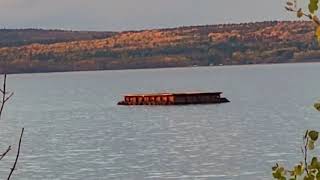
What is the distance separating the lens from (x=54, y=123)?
69.0m

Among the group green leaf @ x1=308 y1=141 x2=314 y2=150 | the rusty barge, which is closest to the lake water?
the rusty barge

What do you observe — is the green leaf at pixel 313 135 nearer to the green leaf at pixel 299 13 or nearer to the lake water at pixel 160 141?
the green leaf at pixel 299 13

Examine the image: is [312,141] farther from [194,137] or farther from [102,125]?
Answer: [102,125]

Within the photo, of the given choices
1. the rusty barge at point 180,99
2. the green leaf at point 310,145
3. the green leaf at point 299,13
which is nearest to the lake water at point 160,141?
the rusty barge at point 180,99

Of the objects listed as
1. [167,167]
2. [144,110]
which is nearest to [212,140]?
[167,167]

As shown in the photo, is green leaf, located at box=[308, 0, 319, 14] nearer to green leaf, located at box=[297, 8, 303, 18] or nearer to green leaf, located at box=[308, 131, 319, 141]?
green leaf, located at box=[297, 8, 303, 18]

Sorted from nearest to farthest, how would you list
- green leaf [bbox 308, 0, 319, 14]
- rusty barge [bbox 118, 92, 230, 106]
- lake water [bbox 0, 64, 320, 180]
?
1. green leaf [bbox 308, 0, 319, 14]
2. lake water [bbox 0, 64, 320, 180]
3. rusty barge [bbox 118, 92, 230, 106]

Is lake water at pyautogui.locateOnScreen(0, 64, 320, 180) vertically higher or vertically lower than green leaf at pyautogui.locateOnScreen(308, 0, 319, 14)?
lower

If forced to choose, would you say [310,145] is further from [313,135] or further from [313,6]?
[313,6]

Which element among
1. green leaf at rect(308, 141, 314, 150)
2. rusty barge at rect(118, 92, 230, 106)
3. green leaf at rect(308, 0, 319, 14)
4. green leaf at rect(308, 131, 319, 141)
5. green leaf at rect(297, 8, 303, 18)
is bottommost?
rusty barge at rect(118, 92, 230, 106)

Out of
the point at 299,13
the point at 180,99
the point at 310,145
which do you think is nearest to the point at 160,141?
the point at 180,99

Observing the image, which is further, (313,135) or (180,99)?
(180,99)

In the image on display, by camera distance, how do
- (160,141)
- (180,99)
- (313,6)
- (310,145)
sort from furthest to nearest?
(180,99), (160,141), (310,145), (313,6)

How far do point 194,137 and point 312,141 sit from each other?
48.1 metres
